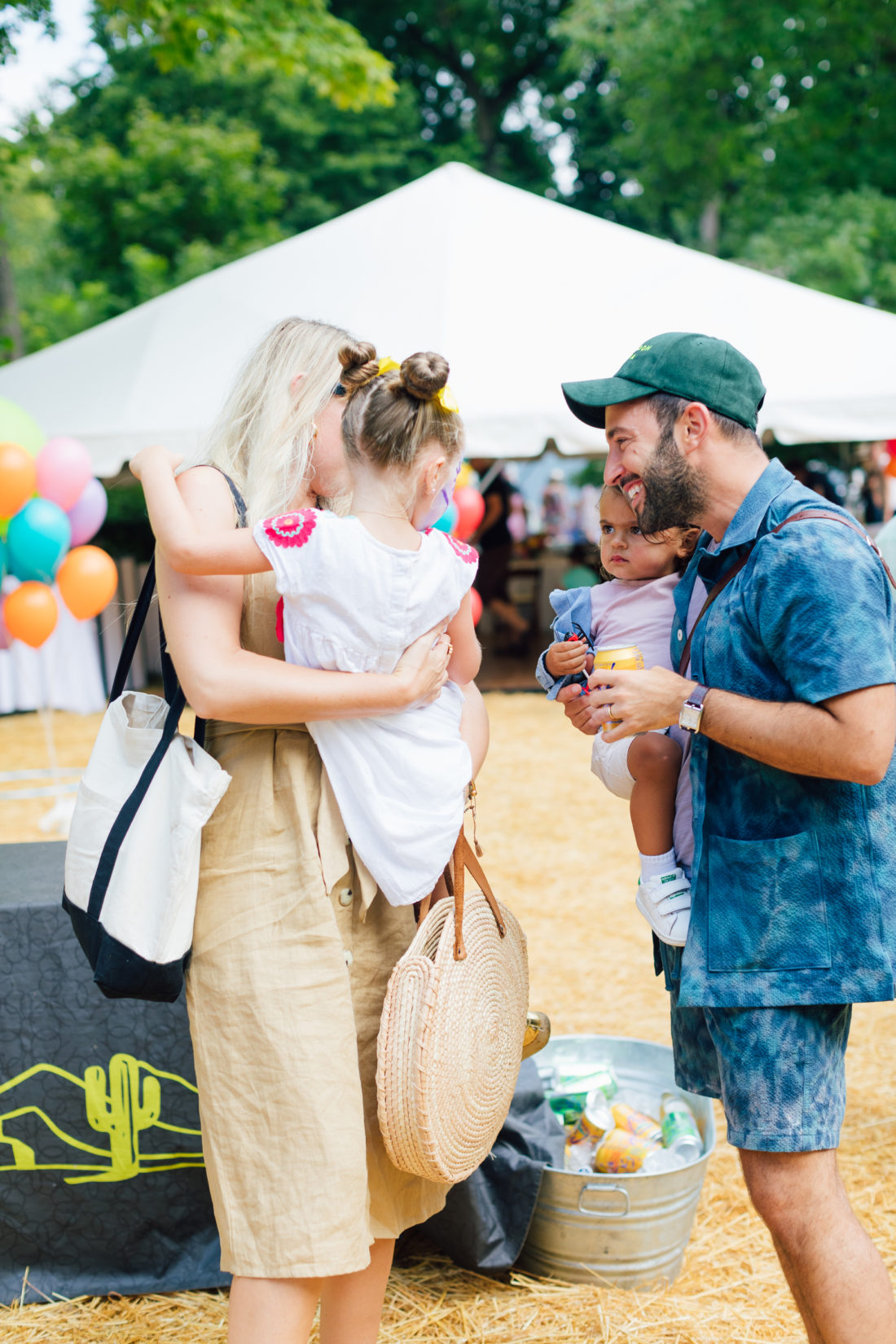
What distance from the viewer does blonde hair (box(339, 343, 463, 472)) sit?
1.59 meters

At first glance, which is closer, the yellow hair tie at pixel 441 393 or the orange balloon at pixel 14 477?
the yellow hair tie at pixel 441 393

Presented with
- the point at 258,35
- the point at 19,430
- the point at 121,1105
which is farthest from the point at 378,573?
the point at 258,35

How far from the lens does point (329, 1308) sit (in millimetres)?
1815

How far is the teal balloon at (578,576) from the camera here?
42.5ft

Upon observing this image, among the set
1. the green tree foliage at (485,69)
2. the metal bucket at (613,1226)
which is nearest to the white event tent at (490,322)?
the metal bucket at (613,1226)

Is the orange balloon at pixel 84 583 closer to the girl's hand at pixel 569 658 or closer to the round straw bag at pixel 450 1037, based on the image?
the girl's hand at pixel 569 658

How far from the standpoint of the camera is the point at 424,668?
169cm

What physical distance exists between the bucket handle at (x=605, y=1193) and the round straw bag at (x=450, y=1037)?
0.66 metres

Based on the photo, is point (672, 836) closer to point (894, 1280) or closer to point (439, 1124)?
point (439, 1124)

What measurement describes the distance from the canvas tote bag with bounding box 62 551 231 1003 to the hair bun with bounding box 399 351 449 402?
584 mm

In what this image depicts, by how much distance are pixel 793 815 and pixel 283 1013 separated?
80 centimetres

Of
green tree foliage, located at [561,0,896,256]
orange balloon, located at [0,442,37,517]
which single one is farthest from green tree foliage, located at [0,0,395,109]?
green tree foliage, located at [561,0,896,256]

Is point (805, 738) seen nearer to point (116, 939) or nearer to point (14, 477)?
point (116, 939)

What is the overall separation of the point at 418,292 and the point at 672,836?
6.28m
